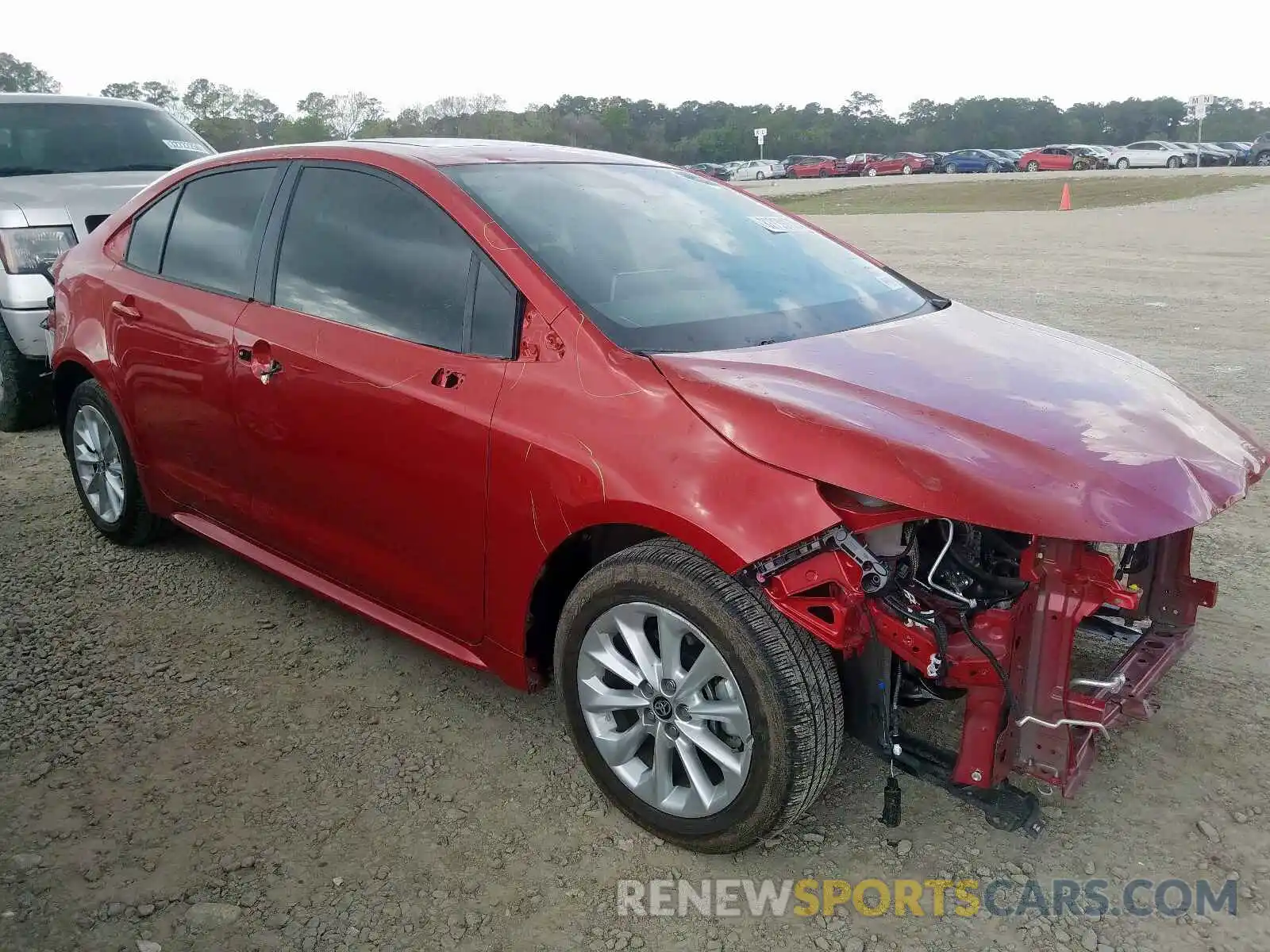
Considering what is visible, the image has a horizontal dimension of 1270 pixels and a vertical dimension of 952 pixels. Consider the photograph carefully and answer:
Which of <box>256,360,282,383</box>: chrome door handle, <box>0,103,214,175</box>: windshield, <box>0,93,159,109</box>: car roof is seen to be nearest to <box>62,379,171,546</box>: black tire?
<box>256,360,282,383</box>: chrome door handle

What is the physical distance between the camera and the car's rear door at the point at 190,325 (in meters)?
3.70

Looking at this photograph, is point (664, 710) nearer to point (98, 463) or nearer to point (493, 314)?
point (493, 314)

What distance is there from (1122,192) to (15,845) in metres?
30.3

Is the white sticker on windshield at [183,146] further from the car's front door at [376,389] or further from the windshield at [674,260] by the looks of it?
the windshield at [674,260]

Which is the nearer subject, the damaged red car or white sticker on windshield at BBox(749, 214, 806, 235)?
the damaged red car

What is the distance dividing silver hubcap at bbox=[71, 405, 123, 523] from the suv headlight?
Answer: 210cm

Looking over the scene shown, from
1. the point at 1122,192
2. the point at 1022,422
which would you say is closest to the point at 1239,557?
the point at 1022,422

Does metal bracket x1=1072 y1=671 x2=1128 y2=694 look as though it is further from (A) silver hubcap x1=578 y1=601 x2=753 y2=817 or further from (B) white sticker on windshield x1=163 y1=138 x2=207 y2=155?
(B) white sticker on windshield x1=163 y1=138 x2=207 y2=155

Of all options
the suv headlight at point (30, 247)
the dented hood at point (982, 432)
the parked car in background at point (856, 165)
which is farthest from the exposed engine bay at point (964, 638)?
the parked car in background at point (856, 165)

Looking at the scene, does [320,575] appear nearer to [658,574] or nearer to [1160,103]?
[658,574]

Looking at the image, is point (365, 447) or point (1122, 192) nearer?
point (365, 447)

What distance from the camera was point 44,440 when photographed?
6.57 m

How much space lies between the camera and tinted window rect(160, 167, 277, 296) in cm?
372

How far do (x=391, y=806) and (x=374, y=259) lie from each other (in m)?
1.61
